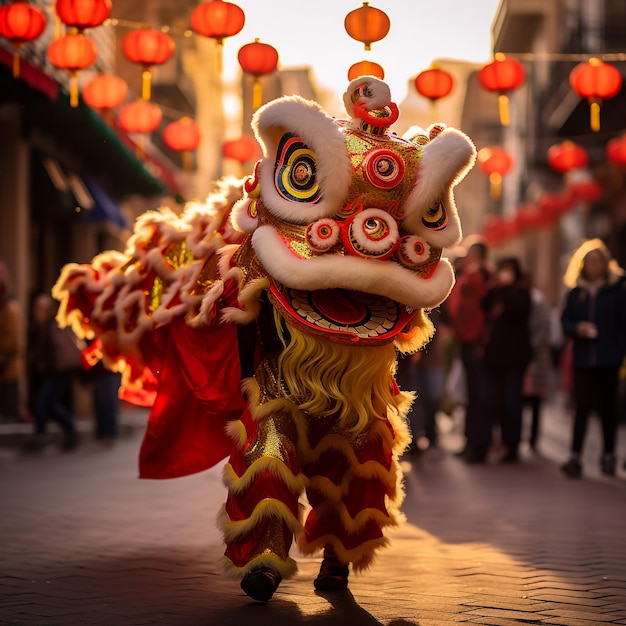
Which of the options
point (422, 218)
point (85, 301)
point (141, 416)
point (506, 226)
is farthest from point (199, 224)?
point (506, 226)

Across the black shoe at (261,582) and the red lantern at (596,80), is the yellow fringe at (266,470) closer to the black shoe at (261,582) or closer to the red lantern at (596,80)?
the black shoe at (261,582)

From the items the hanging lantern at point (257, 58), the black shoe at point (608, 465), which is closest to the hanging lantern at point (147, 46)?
the hanging lantern at point (257, 58)

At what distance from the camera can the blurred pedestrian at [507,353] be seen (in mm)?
12133

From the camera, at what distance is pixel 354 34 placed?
10.0 m

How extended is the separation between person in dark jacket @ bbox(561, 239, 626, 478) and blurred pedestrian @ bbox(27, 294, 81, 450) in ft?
18.1

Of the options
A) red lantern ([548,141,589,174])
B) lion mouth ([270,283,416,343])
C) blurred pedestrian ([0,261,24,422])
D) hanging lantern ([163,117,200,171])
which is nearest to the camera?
lion mouth ([270,283,416,343])

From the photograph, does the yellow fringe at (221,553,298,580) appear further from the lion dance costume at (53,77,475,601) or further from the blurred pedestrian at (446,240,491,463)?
the blurred pedestrian at (446,240,491,463)

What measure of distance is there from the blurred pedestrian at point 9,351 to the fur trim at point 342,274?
29.5ft

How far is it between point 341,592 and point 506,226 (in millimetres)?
30714

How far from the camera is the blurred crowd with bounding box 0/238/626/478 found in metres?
10.7

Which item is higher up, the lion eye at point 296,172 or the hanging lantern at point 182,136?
the lion eye at point 296,172

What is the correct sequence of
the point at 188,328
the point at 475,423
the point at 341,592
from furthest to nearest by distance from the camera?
the point at 475,423 → the point at 188,328 → the point at 341,592

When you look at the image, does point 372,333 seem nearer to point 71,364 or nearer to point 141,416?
point 71,364

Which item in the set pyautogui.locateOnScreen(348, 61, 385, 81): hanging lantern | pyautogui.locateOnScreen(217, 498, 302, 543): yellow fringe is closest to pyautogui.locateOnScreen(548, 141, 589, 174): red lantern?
pyautogui.locateOnScreen(348, 61, 385, 81): hanging lantern
